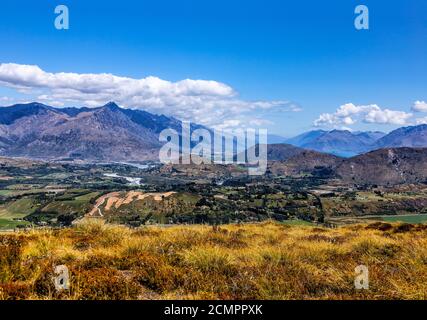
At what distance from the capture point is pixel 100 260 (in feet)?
35.4

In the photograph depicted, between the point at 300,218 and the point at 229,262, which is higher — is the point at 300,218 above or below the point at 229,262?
below

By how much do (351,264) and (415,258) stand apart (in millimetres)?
1810
